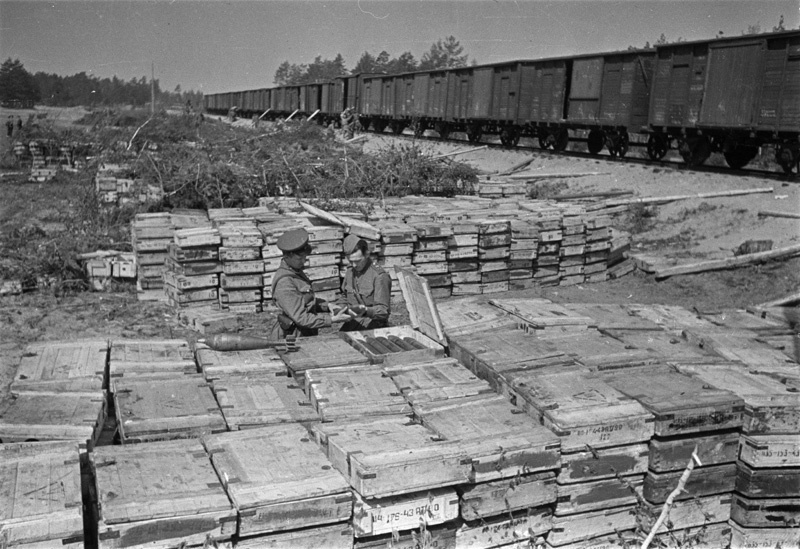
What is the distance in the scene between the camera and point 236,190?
13.8 metres

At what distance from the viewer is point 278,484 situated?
3812 millimetres

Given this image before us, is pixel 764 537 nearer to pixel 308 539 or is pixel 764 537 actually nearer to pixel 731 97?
pixel 308 539

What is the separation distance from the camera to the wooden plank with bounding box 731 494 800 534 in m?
4.79

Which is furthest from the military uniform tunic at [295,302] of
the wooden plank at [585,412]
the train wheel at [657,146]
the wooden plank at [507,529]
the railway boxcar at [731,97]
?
the train wheel at [657,146]

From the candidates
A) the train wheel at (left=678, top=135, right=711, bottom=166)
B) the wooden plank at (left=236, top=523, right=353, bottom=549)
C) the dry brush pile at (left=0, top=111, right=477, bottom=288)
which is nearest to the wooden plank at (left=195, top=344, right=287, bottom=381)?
the wooden plank at (left=236, top=523, right=353, bottom=549)

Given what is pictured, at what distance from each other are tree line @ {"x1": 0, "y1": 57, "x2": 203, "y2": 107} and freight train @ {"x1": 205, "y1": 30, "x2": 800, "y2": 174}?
1392cm

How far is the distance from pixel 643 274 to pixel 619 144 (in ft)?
37.5

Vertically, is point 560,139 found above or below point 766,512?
above

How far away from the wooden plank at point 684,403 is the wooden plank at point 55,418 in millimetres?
3348

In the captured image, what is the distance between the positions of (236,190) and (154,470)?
10.3 meters

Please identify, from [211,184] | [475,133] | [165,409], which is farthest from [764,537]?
[475,133]

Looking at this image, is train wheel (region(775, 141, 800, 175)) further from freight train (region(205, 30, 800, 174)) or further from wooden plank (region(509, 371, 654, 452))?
wooden plank (region(509, 371, 654, 452))

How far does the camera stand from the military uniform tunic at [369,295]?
727cm

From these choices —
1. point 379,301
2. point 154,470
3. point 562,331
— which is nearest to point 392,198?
point 379,301
